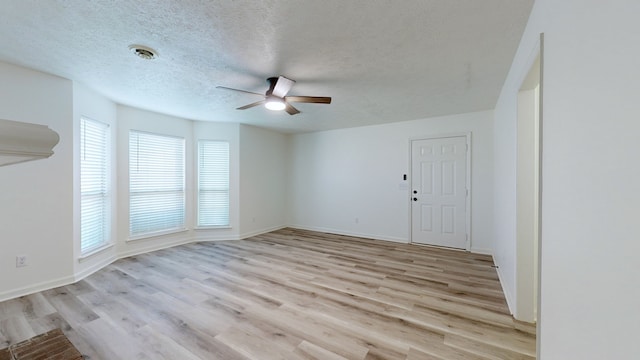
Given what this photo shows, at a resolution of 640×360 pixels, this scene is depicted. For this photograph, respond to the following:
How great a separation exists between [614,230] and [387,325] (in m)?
1.82

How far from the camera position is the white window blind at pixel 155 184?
13.3ft

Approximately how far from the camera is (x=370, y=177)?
5238mm

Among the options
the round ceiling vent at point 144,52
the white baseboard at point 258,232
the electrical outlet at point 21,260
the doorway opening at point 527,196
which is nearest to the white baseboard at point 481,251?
the doorway opening at point 527,196

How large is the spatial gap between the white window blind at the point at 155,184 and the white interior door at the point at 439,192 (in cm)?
453

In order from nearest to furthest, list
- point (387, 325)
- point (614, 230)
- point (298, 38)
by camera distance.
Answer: point (614, 230)
point (298, 38)
point (387, 325)

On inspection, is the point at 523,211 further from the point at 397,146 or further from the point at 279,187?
the point at 279,187

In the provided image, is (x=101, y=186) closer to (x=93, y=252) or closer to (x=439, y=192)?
(x=93, y=252)

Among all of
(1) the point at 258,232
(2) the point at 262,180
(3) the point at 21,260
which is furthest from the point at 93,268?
(2) the point at 262,180

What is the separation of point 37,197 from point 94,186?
70cm

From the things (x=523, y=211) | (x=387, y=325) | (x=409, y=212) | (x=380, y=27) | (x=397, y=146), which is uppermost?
(x=380, y=27)

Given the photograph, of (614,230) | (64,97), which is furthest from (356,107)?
(64,97)

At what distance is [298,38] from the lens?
1974 millimetres

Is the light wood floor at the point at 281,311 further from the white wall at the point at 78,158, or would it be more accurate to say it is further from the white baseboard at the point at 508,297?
the white wall at the point at 78,158

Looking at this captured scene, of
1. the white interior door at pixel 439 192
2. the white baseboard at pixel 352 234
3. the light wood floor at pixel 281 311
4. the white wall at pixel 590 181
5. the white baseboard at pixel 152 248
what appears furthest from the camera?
the white baseboard at pixel 352 234
